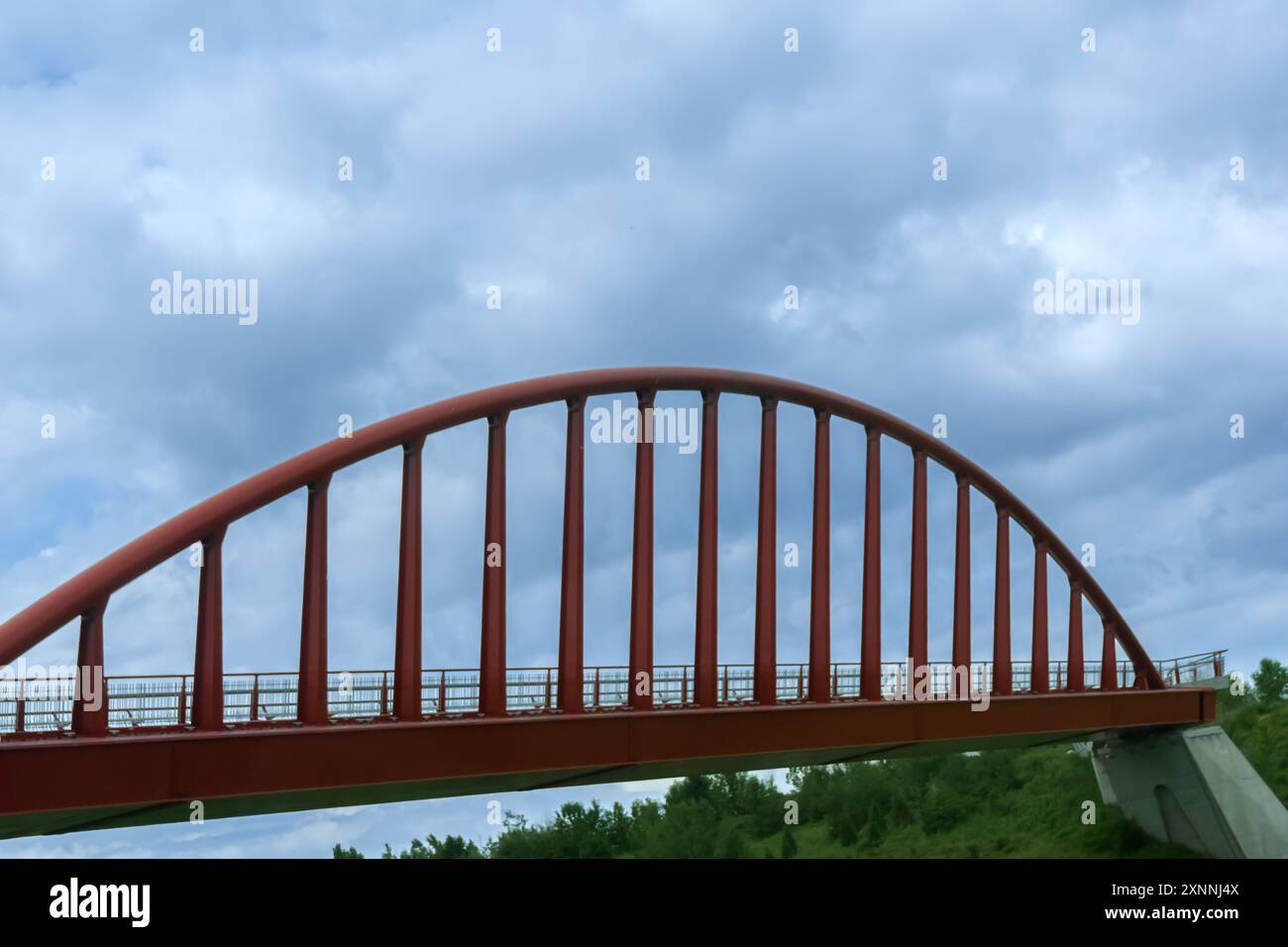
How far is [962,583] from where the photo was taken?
34531 mm

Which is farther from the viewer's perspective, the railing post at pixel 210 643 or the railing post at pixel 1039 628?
the railing post at pixel 1039 628

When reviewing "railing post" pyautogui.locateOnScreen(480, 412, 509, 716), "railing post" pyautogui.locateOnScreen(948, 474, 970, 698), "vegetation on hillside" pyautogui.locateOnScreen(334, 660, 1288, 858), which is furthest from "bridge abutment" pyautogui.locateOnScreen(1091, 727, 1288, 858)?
"railing post" pyautogui.locateOnScreen(480, 412, 509, 716)

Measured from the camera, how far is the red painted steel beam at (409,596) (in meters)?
21.9

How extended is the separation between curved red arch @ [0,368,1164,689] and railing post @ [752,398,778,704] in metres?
1.02

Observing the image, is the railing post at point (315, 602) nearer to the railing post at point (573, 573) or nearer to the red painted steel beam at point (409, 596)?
the red painted steel beam at point (409, 596)

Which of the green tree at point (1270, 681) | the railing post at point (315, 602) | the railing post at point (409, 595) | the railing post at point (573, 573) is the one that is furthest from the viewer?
the green tree at point (1270, 681)

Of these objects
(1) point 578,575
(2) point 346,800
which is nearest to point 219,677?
(2) point 346,800

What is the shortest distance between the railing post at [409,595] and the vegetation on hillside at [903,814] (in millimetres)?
22764

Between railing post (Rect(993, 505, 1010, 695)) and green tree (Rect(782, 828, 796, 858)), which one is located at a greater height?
railing post (Rect(993, 505, 1010, 695))

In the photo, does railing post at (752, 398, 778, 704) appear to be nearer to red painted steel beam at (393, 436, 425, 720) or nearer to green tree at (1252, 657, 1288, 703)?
red painted steel beam at (393, 436, 425, 720)

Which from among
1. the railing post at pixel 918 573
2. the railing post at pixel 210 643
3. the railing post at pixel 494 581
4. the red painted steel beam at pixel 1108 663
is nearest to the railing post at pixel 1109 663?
the red painted steel beam at pixel 1108 663

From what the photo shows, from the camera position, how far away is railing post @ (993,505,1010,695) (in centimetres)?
3403

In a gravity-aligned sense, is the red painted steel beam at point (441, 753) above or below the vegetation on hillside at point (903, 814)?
above

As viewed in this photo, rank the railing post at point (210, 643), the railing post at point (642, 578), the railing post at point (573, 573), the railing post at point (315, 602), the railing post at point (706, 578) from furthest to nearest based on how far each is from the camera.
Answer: the railing post at point (706, 578), the railing post at point (642, 578), the railing post at point (573, 573), the railing post at point (315, 602), the railing post at point (210, 643)
